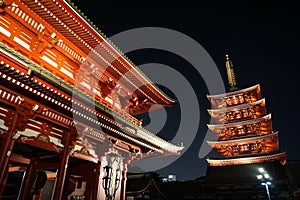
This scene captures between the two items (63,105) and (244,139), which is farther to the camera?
(244,139)

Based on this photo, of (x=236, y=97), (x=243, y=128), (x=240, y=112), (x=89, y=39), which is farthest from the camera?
(x=236, y=97)

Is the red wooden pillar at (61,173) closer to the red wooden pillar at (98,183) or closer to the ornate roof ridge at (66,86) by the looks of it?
the ornate roof ridge at (66,86)

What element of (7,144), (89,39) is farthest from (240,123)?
(7,144)

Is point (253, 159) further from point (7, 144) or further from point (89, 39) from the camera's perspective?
point (7, 144)

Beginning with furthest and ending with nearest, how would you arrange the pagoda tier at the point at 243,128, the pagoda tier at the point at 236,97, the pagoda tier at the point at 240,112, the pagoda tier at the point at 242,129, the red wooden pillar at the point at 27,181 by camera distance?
the pagoda tier at the point at 236,97
the pagoda tier at the point at 240,112
the pagoda tier at the point at 243,128
the pagoda tier at the point at 242,129
the red wooden pillar at the point at 27,181

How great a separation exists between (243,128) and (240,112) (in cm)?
262

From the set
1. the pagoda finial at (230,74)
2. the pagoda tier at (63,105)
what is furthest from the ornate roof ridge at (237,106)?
the pagoda tier at (63,105)

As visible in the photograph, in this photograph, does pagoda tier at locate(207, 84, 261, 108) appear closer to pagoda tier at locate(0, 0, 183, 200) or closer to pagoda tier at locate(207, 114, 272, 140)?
pagoda tier at locate(207, 114, 272, 140)

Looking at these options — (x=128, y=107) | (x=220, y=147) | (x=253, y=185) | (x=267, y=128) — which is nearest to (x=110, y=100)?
(x=128, y=107)

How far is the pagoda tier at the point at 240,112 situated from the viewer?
27.4 metres

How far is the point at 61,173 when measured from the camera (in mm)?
7477

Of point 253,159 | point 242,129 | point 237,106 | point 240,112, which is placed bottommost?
point 253,159

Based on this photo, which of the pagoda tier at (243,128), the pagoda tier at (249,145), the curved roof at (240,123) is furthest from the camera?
the pagoda tier at (243,128)

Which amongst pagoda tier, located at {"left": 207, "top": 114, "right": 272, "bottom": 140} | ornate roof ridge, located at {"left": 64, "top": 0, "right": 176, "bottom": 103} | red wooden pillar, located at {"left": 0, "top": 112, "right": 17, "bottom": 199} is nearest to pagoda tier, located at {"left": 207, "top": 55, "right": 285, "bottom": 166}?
pagoda tier, located at {"left": 207, "top": 114, "right": 272, "bottom": 140}
